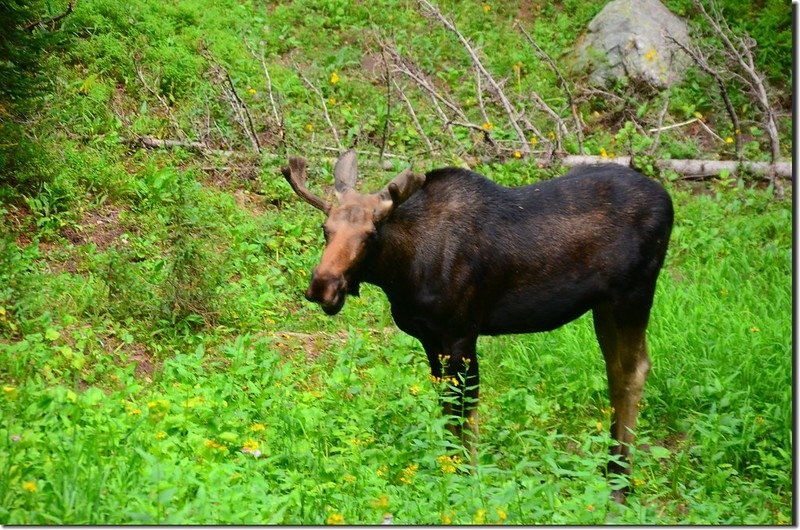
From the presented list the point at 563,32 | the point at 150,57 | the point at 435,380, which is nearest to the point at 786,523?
the point at 435,380

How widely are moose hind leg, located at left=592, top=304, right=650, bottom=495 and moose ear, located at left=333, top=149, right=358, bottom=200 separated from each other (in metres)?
2.03

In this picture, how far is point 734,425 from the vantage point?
7375mm

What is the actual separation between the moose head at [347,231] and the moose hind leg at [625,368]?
1.80 metres

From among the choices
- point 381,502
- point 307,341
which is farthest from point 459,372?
point 307,341

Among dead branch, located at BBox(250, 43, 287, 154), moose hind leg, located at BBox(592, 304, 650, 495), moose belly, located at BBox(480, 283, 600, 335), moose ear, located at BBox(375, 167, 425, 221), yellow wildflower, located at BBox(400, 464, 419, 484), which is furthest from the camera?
dead branch, located at BBox(250, 43, 287, 154)

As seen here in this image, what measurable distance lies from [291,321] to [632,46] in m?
7.56

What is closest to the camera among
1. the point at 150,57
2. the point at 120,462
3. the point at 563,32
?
the point at 120,462

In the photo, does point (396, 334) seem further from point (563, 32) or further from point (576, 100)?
point (563, 32)

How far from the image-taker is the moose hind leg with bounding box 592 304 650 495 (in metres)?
7.37

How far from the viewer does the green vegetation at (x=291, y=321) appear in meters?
5.35

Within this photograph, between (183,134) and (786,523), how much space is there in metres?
8.10

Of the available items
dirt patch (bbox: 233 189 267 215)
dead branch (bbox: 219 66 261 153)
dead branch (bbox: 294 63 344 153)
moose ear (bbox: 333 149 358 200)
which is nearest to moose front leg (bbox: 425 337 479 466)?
moose ear (bbox: 333 149 358 200)

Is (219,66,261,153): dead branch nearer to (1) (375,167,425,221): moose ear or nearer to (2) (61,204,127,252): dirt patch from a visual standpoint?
(2) (61,204,127,252): dirt patch

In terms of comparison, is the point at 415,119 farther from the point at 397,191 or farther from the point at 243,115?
the point at 397,191
